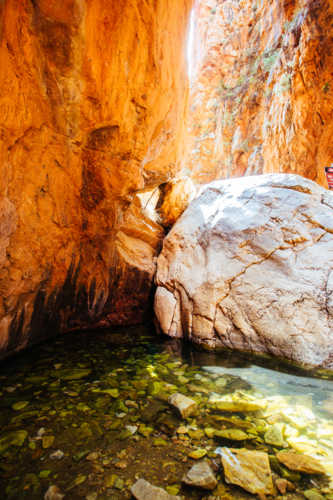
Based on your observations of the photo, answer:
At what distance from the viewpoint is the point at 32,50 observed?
2.44 meters

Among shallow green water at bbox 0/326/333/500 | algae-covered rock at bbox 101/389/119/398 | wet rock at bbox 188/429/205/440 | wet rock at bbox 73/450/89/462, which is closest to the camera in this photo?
shallow green water at bbox 0/326/333/500

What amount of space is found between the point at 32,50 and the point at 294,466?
3.90m

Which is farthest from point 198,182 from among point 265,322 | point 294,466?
point 294,466

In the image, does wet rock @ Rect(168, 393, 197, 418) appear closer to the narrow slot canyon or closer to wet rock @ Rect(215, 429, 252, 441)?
the narrow slot canyon

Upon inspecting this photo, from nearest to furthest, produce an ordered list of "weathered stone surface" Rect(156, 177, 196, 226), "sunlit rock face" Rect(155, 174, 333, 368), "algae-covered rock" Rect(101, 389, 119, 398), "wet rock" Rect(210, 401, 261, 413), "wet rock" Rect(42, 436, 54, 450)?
"wet rock" Rect(42, 436, 54, 450) → "wet rock" Rect(210, 401, 261, 413) → "algae-covered rock" Rect(101, 389, 119, 398) → "sunlit rock face" Rect(155, 174, 333, 368) → "weathered stone surface" Rect(156, 177, 196, 226)

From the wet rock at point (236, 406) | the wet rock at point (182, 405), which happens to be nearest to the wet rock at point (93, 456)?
the wet rock at point (182, 405)

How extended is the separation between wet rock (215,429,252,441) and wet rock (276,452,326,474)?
23 cm

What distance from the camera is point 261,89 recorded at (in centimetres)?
1384

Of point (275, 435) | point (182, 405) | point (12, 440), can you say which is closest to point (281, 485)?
point (275, 435)

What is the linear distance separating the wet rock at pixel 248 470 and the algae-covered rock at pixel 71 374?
1594 mm

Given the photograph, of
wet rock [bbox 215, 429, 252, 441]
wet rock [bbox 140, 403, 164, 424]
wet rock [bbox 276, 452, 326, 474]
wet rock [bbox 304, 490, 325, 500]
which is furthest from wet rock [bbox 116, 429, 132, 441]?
wet rock [bbox 304, 490, 325, 500]

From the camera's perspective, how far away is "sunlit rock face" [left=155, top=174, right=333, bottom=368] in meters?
3.22

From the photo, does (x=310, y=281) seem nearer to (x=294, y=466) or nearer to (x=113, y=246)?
(x=294, y=466)

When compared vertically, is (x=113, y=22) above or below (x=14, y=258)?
above
